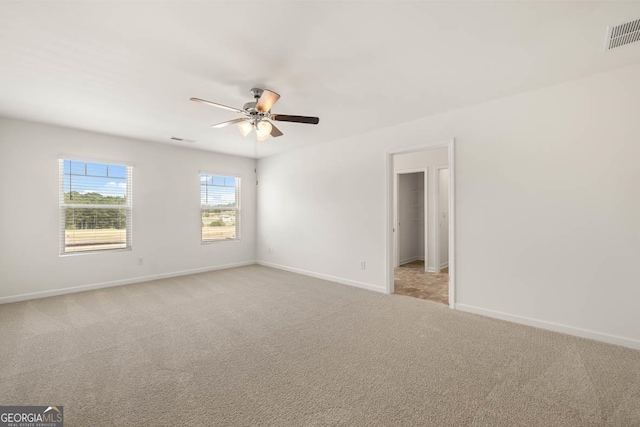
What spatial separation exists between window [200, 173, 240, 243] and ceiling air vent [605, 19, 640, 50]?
608 cm

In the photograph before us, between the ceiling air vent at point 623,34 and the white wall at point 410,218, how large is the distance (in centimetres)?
439

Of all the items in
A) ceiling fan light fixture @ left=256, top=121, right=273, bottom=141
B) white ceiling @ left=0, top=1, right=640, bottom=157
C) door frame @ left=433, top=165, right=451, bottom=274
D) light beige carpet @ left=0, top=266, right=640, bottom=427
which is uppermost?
white ceiling @ left=0, top=1, right=640, bottom=157

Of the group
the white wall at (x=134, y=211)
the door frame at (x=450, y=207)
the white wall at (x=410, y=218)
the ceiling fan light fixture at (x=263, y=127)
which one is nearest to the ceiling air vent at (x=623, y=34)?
the door frame at (x=450, y=207)

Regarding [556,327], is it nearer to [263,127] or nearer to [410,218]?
[263,127]

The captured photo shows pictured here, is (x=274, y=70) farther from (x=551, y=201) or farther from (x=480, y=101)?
(x=551, y=201)

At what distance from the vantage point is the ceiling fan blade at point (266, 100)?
256 centimetres

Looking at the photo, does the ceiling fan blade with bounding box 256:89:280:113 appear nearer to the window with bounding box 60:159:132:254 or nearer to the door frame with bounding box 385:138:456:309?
the door frame with bounding box 385:138:456:309

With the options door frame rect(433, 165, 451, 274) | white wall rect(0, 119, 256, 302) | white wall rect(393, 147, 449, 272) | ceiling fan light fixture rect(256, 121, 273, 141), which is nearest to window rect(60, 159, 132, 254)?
white wall rect(0, 119, 256, 302)

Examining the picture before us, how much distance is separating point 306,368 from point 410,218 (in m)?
5.44

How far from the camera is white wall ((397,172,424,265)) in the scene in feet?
22.0

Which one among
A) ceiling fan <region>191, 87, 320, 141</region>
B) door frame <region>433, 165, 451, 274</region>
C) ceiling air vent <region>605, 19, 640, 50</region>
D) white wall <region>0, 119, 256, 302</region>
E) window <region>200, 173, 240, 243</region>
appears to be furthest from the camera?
window <region>200, 173, 240, 243</region>

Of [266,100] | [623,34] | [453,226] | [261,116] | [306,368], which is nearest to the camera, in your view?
[623,34]

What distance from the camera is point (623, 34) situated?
6.79 feet

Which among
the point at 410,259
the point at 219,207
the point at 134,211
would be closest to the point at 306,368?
the point at 134,211
